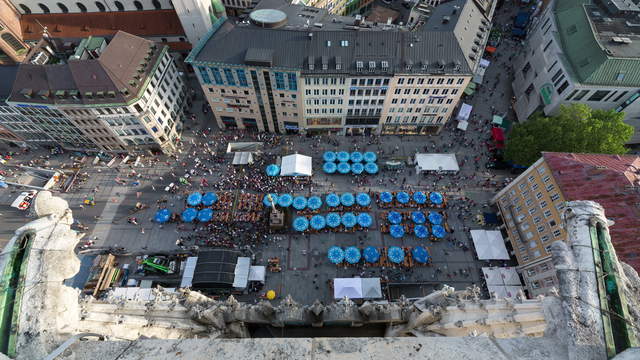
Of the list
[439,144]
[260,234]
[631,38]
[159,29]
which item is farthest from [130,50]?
[631,38]

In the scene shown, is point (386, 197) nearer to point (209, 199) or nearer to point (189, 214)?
point (209, 199)

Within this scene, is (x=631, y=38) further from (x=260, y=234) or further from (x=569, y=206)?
(x=260, y=234)

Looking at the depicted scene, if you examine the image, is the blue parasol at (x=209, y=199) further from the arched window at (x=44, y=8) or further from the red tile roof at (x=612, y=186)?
the arched window at (x=44, y=8)

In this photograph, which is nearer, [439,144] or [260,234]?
[260,234]

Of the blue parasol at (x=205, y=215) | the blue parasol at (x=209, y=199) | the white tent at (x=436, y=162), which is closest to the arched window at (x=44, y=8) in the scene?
the blue parasol at (x=209, y=199)

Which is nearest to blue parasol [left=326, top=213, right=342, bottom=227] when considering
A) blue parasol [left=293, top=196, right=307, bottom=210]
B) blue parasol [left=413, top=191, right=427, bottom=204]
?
blue parasol [left=293, top=196, right=307, bottom=210]

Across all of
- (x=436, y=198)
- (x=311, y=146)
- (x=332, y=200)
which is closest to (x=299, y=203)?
(x=332, y=200)

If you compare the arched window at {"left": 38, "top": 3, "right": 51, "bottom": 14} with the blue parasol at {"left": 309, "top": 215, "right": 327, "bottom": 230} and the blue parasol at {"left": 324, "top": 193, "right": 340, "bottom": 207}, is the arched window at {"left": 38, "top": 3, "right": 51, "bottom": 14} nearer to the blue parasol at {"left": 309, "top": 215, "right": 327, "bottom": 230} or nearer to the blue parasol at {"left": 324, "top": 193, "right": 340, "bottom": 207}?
the blue parasol at {"left": 324, "top": 193, "right": 340, "bottom": 207}
